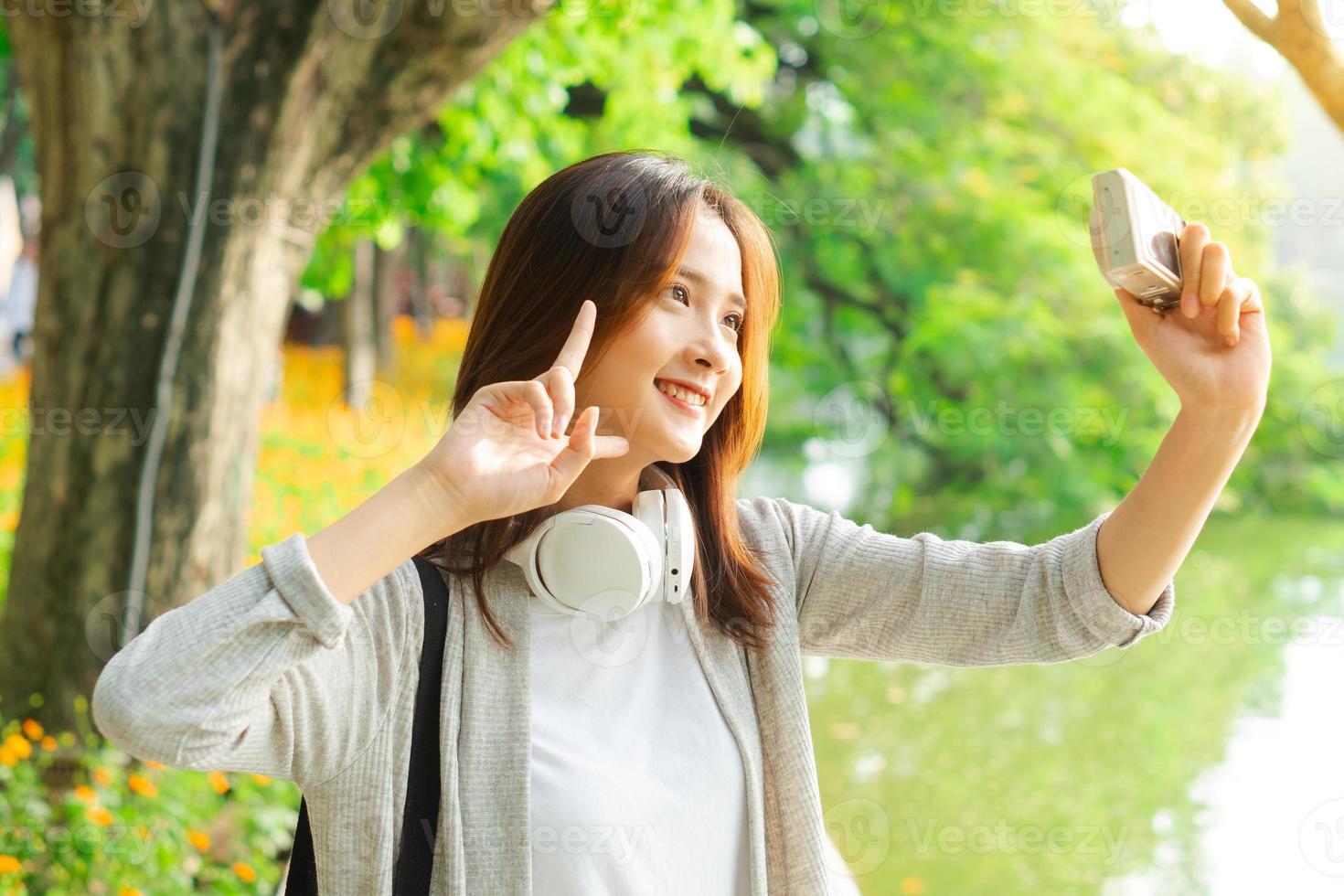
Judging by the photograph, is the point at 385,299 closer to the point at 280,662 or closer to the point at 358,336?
the point at 358,336

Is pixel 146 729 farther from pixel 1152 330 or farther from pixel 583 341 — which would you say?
pixel 1152 330

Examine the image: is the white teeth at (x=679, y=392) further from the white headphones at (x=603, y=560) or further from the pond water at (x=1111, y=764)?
the pond water at (x=1111, y=764)

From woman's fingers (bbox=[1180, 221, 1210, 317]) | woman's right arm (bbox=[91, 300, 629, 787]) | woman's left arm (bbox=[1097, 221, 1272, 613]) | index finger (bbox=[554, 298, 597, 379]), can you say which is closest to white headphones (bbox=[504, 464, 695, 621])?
woman's right arm (bbox=[91, 300, 629, 787])

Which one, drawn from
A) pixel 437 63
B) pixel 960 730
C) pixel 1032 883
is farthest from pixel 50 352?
pixel 960 730

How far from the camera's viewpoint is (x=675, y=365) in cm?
Result: 177

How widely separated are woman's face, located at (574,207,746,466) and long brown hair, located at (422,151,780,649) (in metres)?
0.03

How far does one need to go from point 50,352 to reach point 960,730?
500 cm

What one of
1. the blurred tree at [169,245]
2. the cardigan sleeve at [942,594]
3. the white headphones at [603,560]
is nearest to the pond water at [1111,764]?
the blurred tree at [169,245]

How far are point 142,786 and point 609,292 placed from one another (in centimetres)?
255

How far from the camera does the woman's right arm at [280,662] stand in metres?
1.35

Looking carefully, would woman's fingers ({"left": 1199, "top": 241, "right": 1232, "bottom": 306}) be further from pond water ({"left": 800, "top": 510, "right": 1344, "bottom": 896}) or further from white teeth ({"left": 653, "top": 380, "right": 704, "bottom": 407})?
pond water ({"left": 800, "top": 510, "right": 1344, "bottom": 896})

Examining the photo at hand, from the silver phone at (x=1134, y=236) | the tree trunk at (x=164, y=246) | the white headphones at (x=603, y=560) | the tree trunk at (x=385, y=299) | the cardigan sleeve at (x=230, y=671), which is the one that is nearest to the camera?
the cardigan sleeve at (x=230, y=671)

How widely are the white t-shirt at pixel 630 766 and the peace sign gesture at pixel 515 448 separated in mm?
272

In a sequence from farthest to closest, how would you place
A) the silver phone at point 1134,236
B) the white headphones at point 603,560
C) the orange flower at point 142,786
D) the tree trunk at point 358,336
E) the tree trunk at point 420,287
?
the tree trunk at point 420,287
the tree trunk at point 358,336
the orange flower at point 142,786
the white headphones at point 603,560
the silver phone at point 1134,236
